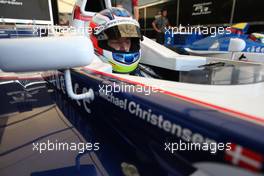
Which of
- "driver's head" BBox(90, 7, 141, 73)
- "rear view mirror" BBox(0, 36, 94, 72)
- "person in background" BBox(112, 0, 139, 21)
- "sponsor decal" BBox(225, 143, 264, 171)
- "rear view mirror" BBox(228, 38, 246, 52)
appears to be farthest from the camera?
"person in background" BBox(112, 0, 139, 21)

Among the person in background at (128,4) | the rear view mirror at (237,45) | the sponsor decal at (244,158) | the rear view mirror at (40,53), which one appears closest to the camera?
the sponsor decal at (244,158)

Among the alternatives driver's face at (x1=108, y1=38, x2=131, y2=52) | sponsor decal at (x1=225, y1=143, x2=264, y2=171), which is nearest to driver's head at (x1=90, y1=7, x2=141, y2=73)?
driver's face at (x1=108, y1=38, x2=131, y2=52)

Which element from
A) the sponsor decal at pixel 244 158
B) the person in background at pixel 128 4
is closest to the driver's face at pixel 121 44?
the sponsor decal at pixel 244 158

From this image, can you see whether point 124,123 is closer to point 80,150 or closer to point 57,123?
point 80,150

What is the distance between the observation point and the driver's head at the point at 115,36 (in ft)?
3.33

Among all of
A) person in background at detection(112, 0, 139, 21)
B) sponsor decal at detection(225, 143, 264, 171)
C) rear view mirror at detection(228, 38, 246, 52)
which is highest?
person in background at detection(112, 0, 139, 21)

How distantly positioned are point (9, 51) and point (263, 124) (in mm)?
473

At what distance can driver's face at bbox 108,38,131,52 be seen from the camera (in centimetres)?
110

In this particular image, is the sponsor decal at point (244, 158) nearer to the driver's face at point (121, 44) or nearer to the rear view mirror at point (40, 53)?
Answer: the rear view mirror at point (40, 53)

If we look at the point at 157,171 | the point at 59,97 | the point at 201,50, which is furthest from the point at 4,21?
the point at 157,171

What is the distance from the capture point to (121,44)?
3.71 feet

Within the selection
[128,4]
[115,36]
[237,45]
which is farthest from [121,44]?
[128,4]

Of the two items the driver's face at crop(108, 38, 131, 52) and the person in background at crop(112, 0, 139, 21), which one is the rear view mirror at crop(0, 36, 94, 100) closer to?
the driver's face at crop(108, 38, 131, 52)

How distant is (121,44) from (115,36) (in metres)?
0.12
